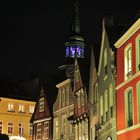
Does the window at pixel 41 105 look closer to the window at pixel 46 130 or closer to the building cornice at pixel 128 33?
the window at pixel 46 130

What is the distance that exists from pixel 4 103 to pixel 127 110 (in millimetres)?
48423

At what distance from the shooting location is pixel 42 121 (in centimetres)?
6144

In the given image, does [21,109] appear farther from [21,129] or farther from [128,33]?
[128,33]

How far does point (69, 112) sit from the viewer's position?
54.5 meters

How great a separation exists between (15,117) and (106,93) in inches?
1641

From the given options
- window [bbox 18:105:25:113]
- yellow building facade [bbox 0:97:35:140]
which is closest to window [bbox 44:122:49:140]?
yellow building facade [bbox 0:97:35:140]

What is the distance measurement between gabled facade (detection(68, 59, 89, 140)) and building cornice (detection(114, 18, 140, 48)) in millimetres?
15825

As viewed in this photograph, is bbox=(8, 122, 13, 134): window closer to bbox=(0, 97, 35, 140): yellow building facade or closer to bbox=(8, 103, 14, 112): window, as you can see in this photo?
bbox=(0, 97, 35, 140): yellow building facade

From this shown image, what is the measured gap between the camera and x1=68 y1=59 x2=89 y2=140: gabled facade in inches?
1864

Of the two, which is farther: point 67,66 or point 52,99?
point 67,66

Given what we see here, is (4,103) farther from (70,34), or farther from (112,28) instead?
(112,28)

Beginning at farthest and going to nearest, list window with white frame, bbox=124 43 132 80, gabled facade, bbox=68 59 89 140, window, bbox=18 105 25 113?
1. window, bbox=18 105 25 113
2. gabled facade, bbox=68 59 89 140
3. window with white frame, bbox=124 43 132 80

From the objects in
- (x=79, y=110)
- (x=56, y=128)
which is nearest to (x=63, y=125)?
(x=56, y=128)

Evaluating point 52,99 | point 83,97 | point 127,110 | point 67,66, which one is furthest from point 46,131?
point 127,110
